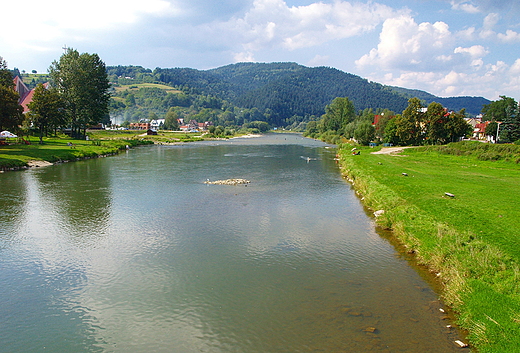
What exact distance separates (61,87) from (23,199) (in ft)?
185

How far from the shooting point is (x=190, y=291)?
1341 centimetres

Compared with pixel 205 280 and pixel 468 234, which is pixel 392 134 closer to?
pixel 468 234

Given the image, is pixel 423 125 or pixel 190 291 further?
pixel 423 125

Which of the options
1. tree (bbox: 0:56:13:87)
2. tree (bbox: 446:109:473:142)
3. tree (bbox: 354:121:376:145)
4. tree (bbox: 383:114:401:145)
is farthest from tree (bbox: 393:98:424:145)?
tree (bbox: 0:56:13:87)

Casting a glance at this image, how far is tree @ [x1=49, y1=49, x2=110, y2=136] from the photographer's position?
238ft

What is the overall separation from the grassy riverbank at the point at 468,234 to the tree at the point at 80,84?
63574mm

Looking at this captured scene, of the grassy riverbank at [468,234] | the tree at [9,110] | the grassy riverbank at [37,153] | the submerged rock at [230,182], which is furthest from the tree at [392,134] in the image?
the tree at [9,110]

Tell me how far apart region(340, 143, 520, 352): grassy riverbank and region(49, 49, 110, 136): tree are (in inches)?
2503

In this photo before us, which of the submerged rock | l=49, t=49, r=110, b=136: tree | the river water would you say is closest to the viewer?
the river water

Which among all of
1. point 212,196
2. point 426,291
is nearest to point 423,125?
point 212,196

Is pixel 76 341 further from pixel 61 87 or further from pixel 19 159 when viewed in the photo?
pixel 61 87

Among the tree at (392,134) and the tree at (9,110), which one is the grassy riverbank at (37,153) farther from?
the tree at (392,134)

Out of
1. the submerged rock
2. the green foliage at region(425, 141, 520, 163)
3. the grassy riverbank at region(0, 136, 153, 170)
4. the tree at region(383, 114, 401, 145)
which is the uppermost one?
the tree at region(383, 114, 401, 145)

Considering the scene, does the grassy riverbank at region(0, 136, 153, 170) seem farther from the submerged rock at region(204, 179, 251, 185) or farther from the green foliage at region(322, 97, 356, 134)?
the green foliage at region(322, 97, 356, 134)
